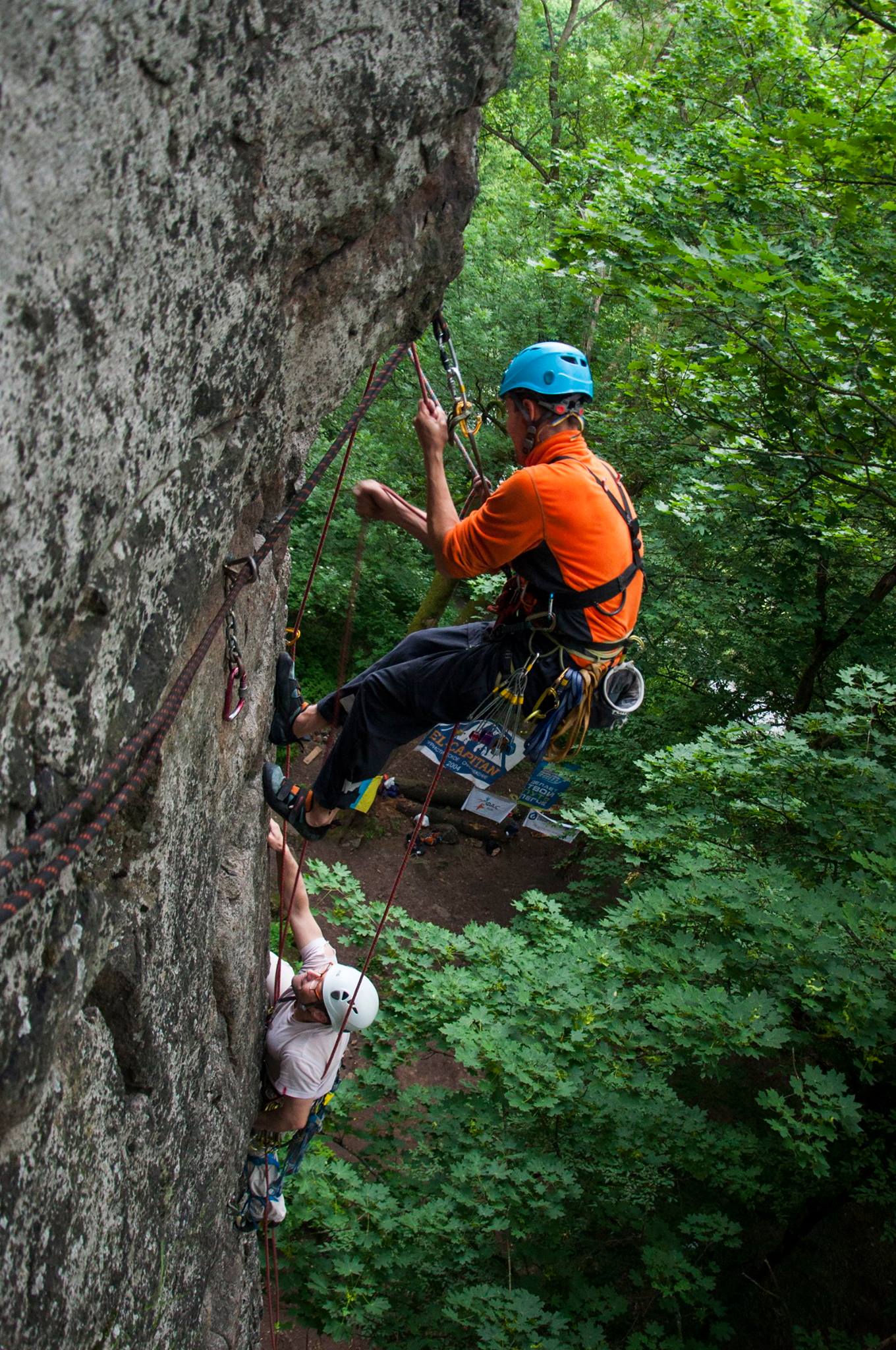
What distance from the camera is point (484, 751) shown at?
13.9 ft

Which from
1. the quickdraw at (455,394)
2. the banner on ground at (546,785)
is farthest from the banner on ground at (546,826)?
the quickdraw at (455,394)

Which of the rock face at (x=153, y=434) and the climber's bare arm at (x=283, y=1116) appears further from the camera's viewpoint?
the climber's bare arm at (x=283, y=1116)

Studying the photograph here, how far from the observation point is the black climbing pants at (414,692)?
152 inches

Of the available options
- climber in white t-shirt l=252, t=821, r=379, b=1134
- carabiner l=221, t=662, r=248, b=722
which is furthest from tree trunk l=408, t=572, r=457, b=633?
carabiner l=221, t=662, r=248, b=722

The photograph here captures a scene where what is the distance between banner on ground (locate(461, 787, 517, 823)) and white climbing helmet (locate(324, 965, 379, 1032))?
1.94m

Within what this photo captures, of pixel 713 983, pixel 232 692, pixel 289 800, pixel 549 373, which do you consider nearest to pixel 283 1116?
pixel 289 800

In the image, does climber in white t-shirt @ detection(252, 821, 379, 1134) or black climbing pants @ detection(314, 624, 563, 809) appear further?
climber in white t-shirt @ detection(252, 821, 379, 1134)

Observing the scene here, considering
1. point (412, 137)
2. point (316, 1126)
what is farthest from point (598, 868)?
point (412, 137)

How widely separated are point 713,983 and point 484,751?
1.38 metres

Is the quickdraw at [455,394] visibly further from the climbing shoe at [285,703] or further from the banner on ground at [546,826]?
the banner on ground at [546,826]

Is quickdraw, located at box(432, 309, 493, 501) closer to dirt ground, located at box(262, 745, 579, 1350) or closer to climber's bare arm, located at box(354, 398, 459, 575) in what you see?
climber's bare arm, located at box(354, 398, 459, 575)

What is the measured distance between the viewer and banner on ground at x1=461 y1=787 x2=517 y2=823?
21.5ft

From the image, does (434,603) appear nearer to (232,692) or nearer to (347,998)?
(347,998)

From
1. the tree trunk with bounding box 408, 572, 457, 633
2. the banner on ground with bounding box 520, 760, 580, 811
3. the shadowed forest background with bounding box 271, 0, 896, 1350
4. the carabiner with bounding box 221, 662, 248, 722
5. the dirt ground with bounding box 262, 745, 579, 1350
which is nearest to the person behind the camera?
the carabiner with bounding box 221, 662, 248, 722
